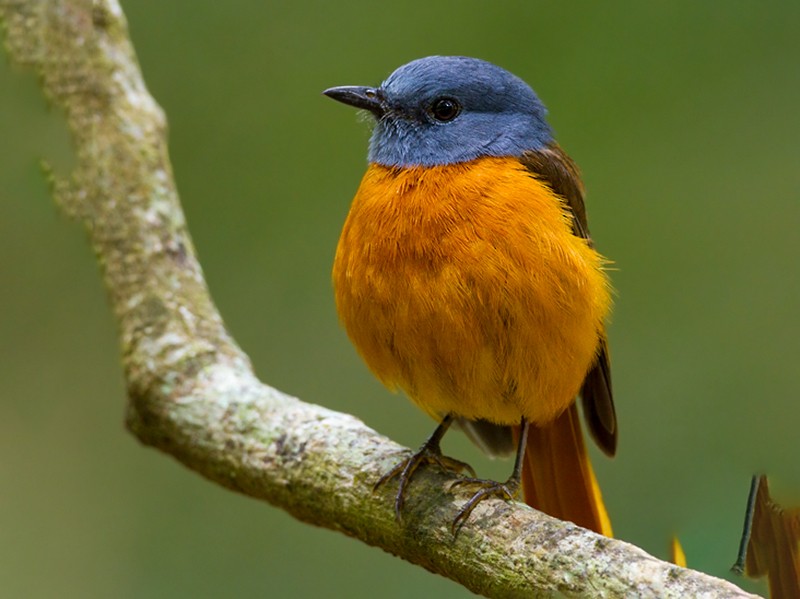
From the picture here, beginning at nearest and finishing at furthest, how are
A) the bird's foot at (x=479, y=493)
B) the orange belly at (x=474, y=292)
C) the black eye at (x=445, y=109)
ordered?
the bird's foot at (x=479, y=493) → the orange belly at (x=474, y=292) → the black eye at (x=445, y=109)

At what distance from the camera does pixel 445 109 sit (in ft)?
11.7

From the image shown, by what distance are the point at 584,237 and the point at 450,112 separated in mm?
652

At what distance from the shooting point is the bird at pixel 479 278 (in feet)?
10.0

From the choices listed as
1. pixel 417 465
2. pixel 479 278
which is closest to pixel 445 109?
pixel 479 278

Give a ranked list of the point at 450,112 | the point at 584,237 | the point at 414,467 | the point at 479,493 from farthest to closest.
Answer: the point at 450,112 → the point at 584,237 → the point at 414,467 → the point at 479,493

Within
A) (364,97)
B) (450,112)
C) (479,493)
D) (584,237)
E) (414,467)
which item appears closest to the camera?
(479,493)

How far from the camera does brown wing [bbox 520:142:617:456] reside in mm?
3398

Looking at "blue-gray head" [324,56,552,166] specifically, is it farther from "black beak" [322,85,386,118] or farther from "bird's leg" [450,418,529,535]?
"bird's leg" [450,418,529,535]

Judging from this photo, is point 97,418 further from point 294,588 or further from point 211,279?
point 294,588

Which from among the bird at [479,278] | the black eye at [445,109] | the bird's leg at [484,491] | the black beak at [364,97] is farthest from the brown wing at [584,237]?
the black beak at [364,97]

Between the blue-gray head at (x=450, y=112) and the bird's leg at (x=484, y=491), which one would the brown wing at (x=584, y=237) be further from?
the bird's leg at (x=484, y=491)

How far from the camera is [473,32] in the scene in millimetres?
5934

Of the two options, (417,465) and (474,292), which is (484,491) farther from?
(474,292)

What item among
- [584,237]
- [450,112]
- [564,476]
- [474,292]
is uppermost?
[450,112]
